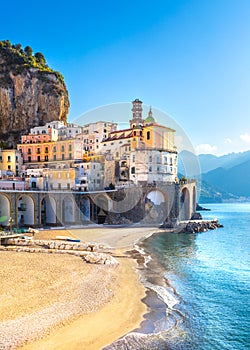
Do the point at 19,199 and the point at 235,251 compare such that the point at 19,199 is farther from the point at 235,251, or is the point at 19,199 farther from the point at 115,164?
the point at 235,251

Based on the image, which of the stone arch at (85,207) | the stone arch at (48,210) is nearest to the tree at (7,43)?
the stone arch at (48,210)

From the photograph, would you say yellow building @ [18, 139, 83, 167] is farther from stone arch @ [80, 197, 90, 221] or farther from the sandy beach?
the sandy beach

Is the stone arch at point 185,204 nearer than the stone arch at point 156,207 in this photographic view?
No

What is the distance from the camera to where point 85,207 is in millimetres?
62594

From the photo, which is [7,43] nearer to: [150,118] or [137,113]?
[137,113]

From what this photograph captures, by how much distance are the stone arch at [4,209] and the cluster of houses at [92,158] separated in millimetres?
6819

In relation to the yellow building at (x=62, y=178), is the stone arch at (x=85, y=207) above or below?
below

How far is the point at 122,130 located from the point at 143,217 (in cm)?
2484

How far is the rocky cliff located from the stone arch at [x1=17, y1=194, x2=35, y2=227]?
109ft

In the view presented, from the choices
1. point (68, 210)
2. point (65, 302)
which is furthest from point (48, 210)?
point (65, 302)

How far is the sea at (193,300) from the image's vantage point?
54.4 ft

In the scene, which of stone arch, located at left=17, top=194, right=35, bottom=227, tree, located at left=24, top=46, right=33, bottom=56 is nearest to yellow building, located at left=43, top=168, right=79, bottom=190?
stone arch, located at left=17, top=194, right=35, bottom=227

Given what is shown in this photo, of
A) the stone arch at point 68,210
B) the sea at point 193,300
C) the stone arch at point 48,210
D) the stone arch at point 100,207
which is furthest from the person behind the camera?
the stone arch at point 100,207

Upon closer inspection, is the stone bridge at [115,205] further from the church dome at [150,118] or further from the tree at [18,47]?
the tree at [18,47]
